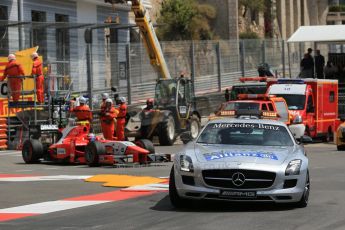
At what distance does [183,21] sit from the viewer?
57156mm

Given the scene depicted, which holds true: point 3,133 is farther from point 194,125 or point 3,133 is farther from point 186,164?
point 186,164

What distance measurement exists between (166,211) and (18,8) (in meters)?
24.2

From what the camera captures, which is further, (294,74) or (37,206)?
(294,74)

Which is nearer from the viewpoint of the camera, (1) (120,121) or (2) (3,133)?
(1) (120,121)

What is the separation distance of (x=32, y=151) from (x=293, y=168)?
10.7 metres

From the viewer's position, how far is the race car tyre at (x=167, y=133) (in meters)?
29.0

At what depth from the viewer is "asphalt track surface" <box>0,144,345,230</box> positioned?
10594 mm

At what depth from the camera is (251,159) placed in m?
11.7

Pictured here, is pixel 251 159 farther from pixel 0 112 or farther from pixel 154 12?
pixel 154 12

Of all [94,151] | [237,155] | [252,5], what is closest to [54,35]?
[94,151]

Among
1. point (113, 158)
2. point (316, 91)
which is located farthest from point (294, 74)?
point (113, 158)

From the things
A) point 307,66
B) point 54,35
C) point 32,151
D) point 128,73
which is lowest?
point 32,151

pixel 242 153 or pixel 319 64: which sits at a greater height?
pixel 319 64

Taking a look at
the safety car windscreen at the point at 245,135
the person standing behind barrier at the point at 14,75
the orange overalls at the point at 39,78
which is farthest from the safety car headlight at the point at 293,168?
the person standing behind barrier at the point at 14,75
